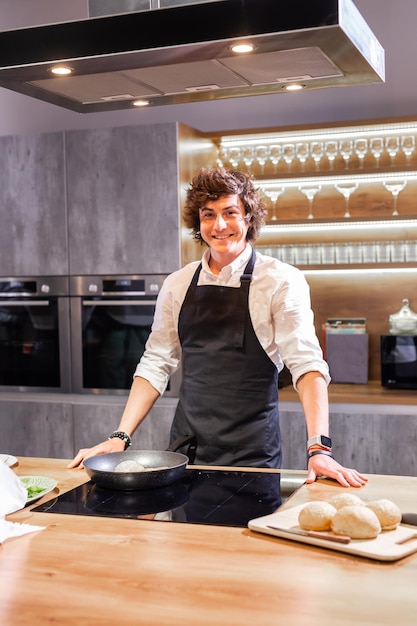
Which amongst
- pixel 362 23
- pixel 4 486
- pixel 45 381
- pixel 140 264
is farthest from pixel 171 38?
pixel 45 381

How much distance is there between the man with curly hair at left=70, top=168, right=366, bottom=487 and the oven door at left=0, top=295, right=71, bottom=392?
6.00 ft

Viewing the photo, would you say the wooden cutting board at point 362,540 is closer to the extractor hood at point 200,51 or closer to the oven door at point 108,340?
the extractor hood at point 200,51

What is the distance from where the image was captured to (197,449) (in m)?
2.63

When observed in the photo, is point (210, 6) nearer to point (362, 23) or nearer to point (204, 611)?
point (362, 23)

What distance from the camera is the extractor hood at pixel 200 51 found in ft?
5.65

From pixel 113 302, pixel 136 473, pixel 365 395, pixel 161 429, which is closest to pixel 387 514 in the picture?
pixel 136 473

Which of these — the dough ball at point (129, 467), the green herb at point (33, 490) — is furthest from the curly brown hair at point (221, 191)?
the green herb at point (33, 490)

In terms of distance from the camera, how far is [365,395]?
13.0 feet

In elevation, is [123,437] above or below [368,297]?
below

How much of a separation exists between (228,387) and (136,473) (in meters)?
0.69

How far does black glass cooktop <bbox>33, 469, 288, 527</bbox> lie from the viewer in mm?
1851

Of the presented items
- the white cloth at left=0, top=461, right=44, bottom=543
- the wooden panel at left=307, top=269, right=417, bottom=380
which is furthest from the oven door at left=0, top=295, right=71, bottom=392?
the white cloth at left=0, top=461, right=44, bottom=543

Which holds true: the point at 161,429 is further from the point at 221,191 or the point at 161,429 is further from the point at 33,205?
the point at 221,191

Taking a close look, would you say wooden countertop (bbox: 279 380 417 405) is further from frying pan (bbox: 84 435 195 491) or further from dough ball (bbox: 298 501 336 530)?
dough ball (bbox: 298 501 336 530)
